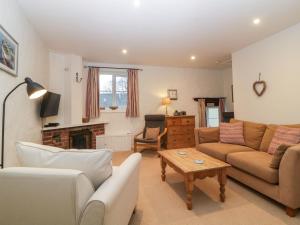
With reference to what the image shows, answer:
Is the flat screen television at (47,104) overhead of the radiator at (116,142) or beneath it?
overhead

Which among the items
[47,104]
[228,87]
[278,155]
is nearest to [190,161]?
[278,155]

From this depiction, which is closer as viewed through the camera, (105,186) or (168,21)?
(105,186)

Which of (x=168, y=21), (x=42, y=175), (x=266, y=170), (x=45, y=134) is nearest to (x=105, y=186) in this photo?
(x=42, y=175)

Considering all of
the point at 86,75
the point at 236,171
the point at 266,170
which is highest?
the point at 86,75

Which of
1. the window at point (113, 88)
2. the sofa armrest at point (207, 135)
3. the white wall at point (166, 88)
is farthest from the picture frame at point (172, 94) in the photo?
the sofa armrest at point (207, 135)

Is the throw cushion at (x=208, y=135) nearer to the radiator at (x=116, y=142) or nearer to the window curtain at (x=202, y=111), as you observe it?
the window curtain at (x=202, y=111)

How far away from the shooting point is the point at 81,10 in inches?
89.8

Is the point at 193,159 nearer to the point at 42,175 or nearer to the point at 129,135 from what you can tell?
the point at 42,175

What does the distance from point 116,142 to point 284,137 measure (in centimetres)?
359

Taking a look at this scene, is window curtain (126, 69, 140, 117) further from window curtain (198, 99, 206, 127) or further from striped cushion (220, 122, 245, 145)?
striped cushion (220, 122, 245, 145)

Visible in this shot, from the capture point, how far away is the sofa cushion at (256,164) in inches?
75.6

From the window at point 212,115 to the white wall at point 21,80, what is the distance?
15.0ft

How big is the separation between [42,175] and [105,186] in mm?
369

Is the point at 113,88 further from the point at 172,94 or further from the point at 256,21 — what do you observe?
the point at 256,21
